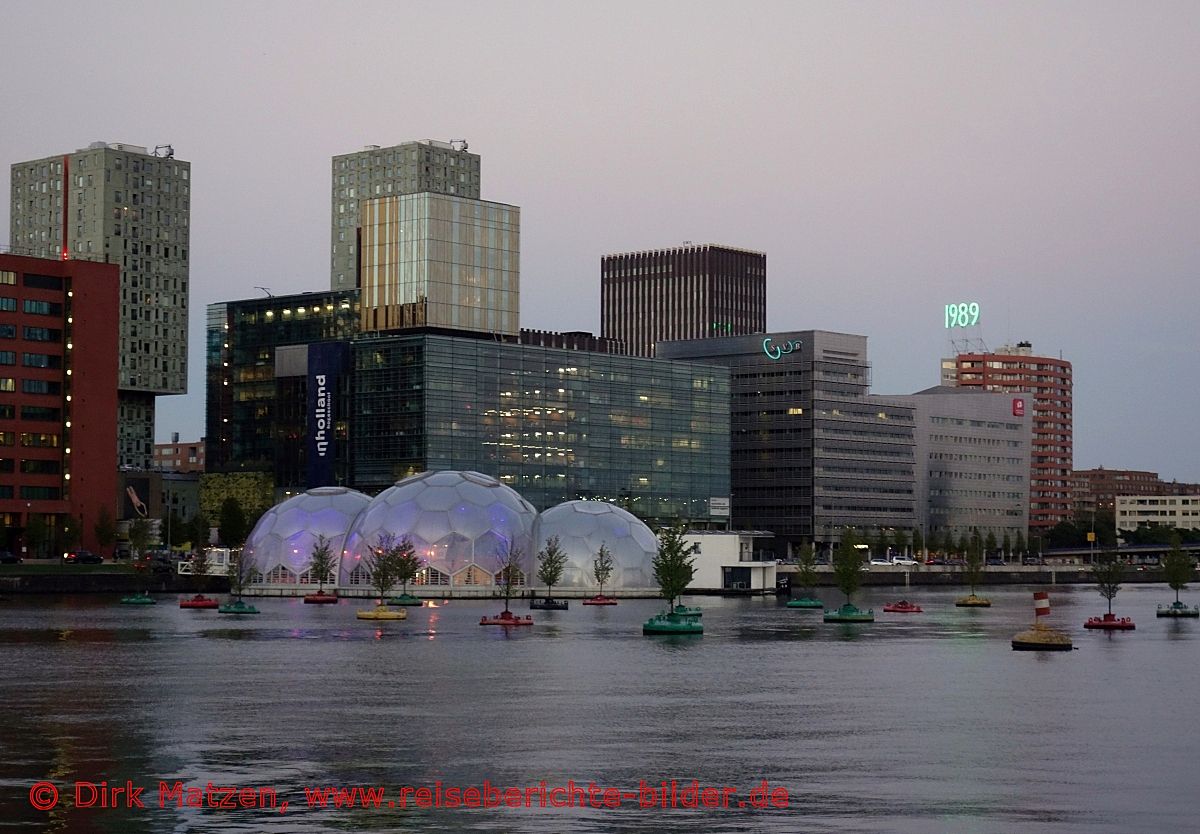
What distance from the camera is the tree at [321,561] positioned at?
6230 inches

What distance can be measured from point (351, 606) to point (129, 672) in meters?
80.7

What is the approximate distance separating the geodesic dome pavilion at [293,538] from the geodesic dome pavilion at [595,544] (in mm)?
19665

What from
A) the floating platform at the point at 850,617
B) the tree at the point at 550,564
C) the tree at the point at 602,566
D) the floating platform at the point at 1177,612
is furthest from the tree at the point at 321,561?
the floating platform at the point at 1177,612

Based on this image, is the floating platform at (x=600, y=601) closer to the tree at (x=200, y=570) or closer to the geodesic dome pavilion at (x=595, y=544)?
the geodesic dome pavilion at (x=595, y=544)

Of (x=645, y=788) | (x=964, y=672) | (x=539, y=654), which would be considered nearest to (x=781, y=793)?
(x=645, y=788)

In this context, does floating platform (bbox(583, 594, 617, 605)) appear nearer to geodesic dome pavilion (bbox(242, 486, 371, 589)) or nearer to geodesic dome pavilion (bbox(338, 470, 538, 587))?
geodesic dome pavilion (bbox(338, 470, 538, 587))

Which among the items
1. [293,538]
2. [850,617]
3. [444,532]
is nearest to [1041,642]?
[850,617]

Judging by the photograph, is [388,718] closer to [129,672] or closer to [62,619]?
[129,672]

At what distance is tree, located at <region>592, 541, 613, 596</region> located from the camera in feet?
539

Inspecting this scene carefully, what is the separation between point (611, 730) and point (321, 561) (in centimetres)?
11547

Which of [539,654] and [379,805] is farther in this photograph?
[539,654]

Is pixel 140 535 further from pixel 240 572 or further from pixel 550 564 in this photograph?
pixel 550 564

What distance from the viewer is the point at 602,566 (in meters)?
165

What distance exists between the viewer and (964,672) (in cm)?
6781
